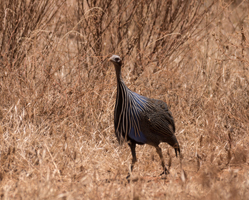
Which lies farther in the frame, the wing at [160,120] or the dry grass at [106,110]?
the wing at [160,120]

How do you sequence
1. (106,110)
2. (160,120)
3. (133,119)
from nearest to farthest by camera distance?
(133,119) < (160,120) < (106,110)

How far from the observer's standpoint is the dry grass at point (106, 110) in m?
3.31

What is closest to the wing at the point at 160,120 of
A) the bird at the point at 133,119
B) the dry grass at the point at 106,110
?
the bird at the point at 133,119

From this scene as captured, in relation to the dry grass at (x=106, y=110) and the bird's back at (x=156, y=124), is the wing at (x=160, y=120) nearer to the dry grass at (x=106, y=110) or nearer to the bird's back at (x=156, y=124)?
the bird's back at (x=156, y=124)

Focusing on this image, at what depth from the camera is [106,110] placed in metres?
4.88

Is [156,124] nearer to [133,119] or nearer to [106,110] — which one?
[133,119]

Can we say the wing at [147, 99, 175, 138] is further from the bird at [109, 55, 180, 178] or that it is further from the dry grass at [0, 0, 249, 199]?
the dry grass at [0, 0, 249, 199]

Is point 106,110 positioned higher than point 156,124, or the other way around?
point 106,110

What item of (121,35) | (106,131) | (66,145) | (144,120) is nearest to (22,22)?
(121,35)

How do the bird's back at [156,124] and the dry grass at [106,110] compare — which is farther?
the bird's back at [156,124]

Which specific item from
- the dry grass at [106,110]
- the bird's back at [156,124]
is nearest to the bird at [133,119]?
the bird's back at [156,124]

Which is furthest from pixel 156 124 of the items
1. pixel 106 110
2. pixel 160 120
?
pixel 106 110

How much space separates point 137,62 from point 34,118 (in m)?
1.75

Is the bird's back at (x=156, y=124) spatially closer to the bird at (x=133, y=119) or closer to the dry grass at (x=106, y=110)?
the bird at (x=133, y=119)
